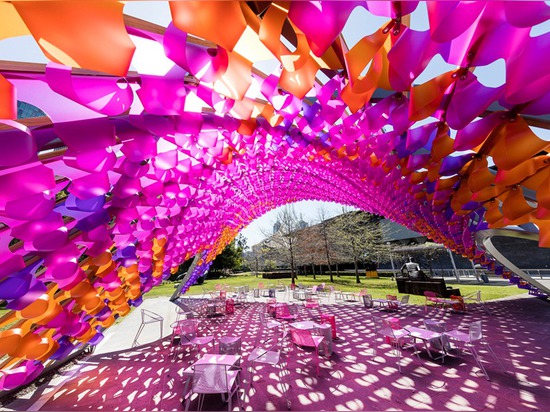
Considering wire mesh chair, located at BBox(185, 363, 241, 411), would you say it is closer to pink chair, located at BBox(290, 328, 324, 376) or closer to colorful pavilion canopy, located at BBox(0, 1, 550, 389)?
colorful pavilion canopy, located at BBox(0, 1, 550, 389)

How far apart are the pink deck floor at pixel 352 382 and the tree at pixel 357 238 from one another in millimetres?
15609

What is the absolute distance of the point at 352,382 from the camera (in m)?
4.45

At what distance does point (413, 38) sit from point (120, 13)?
3.72 feet

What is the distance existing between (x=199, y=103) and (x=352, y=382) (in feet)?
17.7

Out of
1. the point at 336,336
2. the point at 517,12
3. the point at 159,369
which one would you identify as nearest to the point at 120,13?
the point at 517,12

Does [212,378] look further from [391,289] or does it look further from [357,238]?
[357,238]

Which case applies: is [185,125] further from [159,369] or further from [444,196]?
[159,369]

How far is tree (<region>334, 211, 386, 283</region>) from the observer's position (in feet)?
74.0

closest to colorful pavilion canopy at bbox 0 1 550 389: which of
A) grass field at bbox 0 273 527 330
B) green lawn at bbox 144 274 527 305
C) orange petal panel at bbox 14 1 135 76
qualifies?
orange petal panel at bbox 14 1 135 76

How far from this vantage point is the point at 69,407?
13.8ft

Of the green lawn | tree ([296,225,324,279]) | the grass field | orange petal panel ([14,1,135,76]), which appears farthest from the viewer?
tree ([296,225,324,279])

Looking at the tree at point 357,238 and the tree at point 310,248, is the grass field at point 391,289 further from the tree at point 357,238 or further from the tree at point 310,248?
the tree at point 310,248

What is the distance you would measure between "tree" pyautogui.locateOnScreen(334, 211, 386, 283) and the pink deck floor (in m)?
15.6

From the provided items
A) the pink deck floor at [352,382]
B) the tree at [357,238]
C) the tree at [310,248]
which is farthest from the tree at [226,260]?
the pink deck floor at [352,382]
